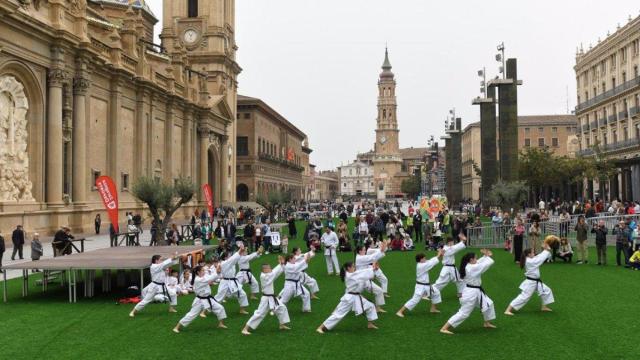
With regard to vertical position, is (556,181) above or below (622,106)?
below

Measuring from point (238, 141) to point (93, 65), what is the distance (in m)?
50.3

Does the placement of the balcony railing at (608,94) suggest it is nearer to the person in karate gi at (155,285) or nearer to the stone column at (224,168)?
the stone column at (224,168)

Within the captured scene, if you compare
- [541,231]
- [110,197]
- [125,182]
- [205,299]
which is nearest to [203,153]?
[125,182]

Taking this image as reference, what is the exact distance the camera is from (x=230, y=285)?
1406 centimetres

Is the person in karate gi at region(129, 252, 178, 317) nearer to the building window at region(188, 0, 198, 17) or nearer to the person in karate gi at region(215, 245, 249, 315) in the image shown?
the person in karate gi at region(215, 245, 249, 315)

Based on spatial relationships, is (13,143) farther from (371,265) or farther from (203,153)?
(203,153)

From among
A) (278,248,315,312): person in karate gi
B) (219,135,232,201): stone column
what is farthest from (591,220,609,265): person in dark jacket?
(219,135,232,201): stone column

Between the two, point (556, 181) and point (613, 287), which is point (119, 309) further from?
point (556, 181)

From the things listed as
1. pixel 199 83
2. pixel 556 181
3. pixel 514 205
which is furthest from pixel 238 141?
pixel 514 205

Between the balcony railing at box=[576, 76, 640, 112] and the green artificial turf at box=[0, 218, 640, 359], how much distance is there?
4349 centimetres

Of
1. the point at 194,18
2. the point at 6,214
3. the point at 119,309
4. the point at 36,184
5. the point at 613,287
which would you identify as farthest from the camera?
the point at 194,18

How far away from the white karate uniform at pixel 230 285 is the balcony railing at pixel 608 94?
1923 inches

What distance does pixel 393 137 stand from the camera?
186 metres

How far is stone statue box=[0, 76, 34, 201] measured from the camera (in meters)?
27.4
